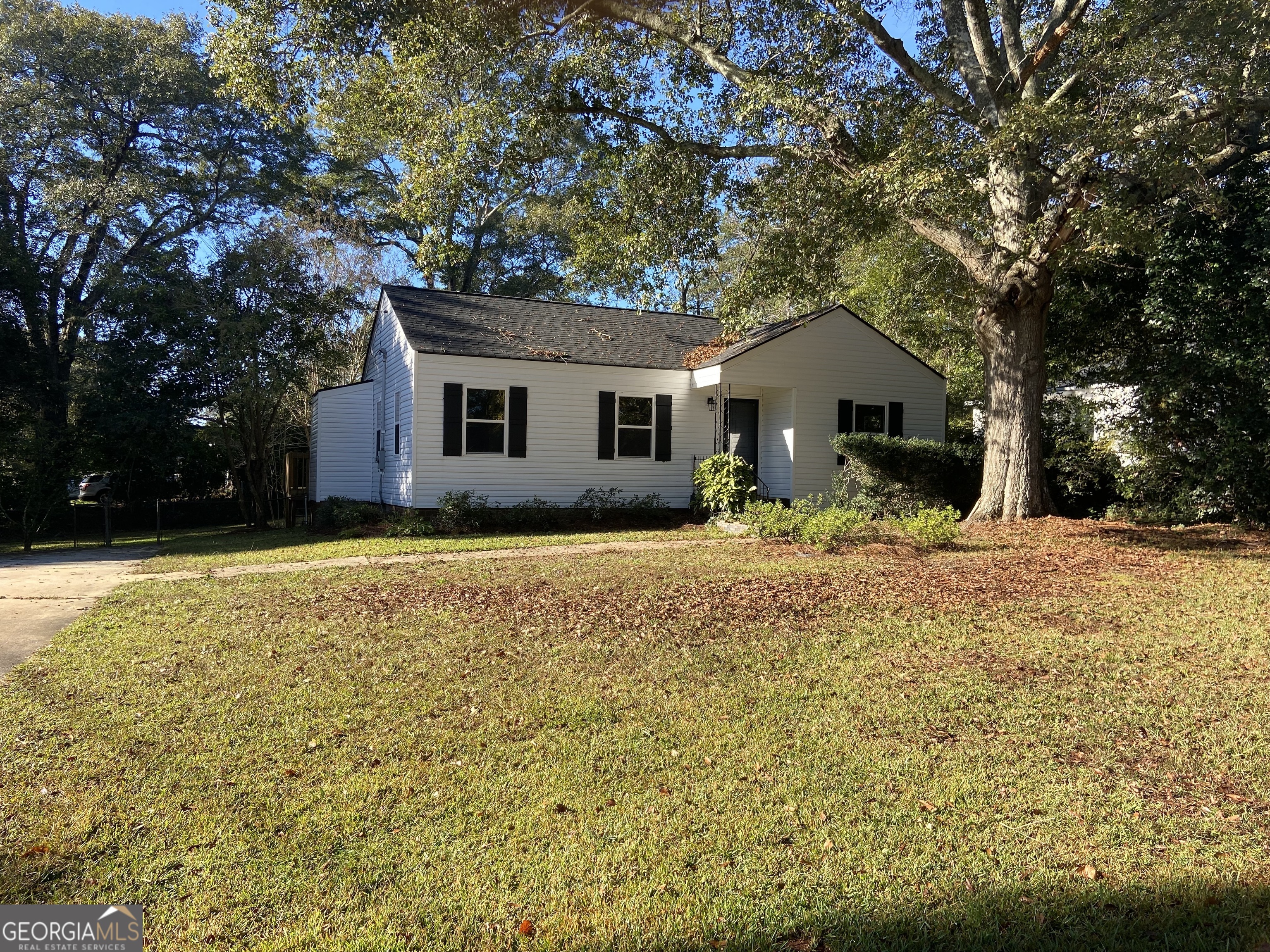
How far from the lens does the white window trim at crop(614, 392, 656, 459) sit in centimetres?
1457

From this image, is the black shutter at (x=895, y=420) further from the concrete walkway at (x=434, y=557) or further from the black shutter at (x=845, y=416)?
the concrete walkway at (x=434, y=557)

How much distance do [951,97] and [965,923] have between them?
10.7 metres

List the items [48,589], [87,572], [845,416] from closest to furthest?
1. [48,589]
2. [87,572]
3. [845,416]

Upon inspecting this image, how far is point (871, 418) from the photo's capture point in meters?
15.5

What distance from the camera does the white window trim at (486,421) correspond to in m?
13.4

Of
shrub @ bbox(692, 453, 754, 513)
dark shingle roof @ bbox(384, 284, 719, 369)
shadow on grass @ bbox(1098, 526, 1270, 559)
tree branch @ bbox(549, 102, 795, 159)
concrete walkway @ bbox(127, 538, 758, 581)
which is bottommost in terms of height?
concrete walkway @ bbox(127, 538, 758, 581)

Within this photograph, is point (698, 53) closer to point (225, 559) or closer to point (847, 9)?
point (847, 9)

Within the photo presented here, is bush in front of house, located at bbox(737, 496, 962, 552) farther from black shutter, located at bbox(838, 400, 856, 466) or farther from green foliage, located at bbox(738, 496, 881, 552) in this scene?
black shutter, located at bbox(838, 400, 856, 466)

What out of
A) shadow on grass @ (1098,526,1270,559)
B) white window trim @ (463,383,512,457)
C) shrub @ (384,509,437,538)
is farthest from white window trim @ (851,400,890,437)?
shrub @ (384,509,437,538)

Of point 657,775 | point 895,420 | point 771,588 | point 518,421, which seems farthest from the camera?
point 895,420

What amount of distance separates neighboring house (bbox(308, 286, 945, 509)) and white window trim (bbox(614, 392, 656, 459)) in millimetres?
28

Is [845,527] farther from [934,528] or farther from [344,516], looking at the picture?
[344,516]

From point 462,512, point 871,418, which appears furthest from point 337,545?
point 871,418

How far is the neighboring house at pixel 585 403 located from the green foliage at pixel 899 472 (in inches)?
81.5
